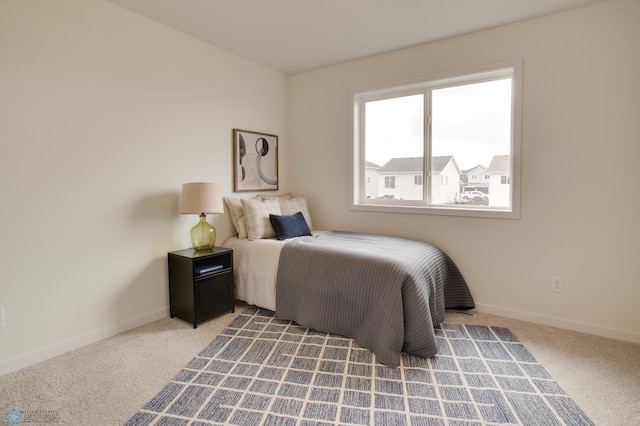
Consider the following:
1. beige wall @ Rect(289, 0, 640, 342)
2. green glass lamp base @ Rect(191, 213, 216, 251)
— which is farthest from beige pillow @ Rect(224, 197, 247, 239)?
beige wall @ Rect(289, 0, 640, 342)

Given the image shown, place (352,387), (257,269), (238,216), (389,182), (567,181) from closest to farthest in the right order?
(352,387)
(567,181)
(257,269)
(238,216)
(389,182)

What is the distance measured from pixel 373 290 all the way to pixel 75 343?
2083mm

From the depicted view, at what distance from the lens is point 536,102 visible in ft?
8.43

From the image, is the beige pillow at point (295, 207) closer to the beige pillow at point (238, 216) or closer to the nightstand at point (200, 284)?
the beige pillow at point (238, 216)

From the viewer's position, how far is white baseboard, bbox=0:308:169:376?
1971 mm

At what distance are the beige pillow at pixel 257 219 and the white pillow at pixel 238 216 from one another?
0.08 metres

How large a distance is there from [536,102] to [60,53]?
3448 millimetres

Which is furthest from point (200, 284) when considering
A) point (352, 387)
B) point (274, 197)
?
point (352, 387)

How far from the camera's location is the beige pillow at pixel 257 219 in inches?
123

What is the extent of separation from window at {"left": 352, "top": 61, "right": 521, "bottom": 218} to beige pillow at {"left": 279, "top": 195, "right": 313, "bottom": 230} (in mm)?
562

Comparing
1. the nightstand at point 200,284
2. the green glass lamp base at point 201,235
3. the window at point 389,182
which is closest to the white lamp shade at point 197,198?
the green glass lamp base at point 201,235

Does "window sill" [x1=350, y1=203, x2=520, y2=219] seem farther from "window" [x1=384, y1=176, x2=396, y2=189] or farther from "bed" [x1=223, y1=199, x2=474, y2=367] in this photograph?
"bed" [x1=223, y1=199, x2=474, y2=367]

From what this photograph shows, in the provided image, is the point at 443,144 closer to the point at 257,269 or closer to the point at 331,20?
the point at 331,20

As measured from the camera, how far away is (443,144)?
3115 mm
